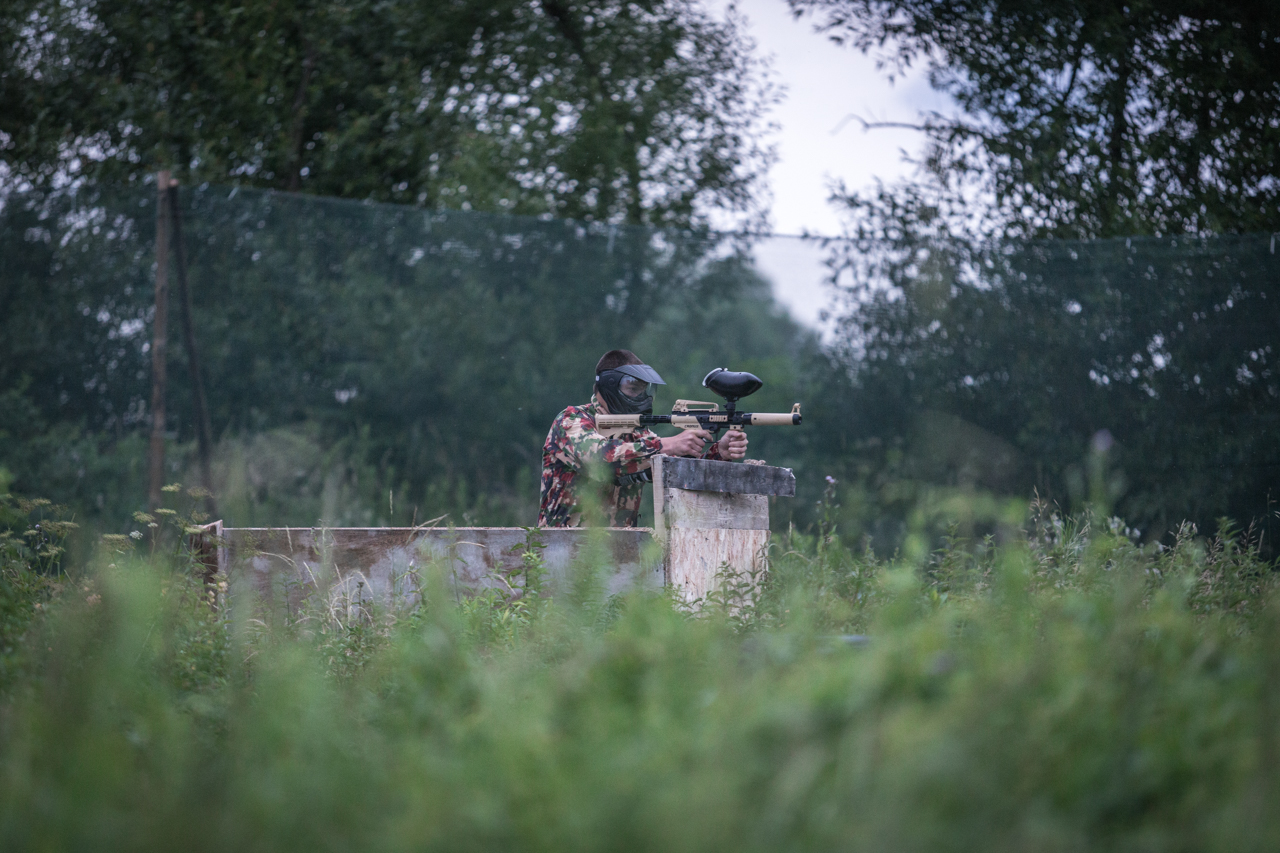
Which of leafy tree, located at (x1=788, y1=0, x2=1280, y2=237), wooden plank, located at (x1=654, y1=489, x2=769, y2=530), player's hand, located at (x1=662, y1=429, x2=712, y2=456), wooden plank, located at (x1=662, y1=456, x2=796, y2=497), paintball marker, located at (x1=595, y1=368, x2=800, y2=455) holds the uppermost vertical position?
leafy tree, located at (x1=788, y1=0, x2=1280, y2=237)

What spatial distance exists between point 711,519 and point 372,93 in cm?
871

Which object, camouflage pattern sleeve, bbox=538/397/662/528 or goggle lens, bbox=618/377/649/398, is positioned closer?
camouflage pattern sleeve, bbox=538/397/662/528

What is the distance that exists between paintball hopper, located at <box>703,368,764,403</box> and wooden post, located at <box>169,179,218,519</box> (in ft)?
13.9

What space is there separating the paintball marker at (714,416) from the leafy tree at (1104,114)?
448 centimetres

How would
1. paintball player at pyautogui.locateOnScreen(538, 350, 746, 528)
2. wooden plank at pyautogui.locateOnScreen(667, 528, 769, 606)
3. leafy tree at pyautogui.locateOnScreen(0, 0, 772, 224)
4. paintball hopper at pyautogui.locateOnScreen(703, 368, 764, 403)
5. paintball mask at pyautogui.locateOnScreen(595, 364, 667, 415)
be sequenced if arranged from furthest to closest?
leafy tree at pyautogui.locateOnScreen(0, 0, 772, 224), paintball mask at pyautogui.locateOnScreen(595, 364, 667, 415), paintball player at pyautogui.locateOnScreen(538, 350, 746, 528), paintball hopper at pyautogui.locateOnScreen(703, 368, 764, 403), wooden plank at pyautogui.locateOnScreen(667, 528, 769, 606)

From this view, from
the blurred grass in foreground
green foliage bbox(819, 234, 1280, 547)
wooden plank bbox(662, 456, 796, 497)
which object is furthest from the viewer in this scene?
green foliage bbox(819, 234, 1280, 547)

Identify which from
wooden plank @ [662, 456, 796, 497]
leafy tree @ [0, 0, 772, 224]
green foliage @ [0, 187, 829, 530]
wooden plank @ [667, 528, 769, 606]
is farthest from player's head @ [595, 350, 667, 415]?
leafy tree @ [0, 0, 772, 224]

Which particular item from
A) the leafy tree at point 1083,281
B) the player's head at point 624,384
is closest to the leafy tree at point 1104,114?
the leafy tree at point 1083,281

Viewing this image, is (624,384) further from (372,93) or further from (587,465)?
(372,93)

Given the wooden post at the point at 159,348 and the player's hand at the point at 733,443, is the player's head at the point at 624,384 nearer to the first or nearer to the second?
the player's hand at the point at 733,443

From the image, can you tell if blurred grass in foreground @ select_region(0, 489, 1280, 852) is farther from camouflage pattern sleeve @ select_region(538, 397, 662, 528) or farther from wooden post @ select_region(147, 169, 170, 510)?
wooden post @ select_region(147, 169, 170, 510)

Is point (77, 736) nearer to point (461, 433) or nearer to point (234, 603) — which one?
point (234, 603)

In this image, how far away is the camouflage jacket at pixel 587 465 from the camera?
5.18m

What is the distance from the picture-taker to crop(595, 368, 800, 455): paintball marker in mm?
5039
